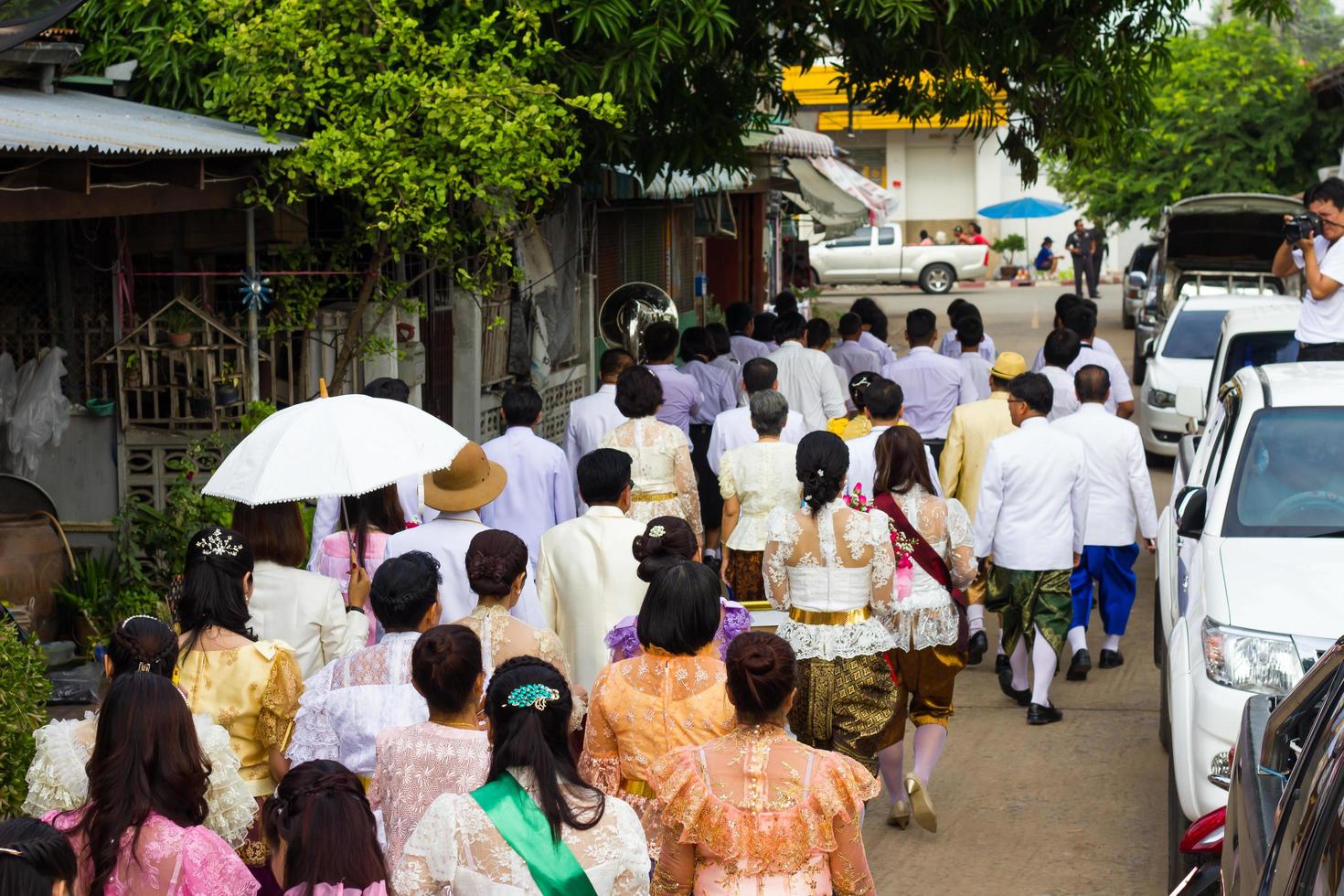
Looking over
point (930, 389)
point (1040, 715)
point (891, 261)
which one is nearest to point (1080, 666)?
point (1040, 715)

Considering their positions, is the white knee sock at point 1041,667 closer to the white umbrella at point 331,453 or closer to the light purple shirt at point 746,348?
the white umbrella at point 331,453

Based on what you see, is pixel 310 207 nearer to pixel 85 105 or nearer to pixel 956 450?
pixel 85 105

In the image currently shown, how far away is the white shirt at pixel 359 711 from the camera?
4375mm

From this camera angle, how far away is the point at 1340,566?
5.75m

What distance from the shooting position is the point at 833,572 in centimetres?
570

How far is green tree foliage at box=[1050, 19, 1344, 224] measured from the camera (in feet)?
90.4

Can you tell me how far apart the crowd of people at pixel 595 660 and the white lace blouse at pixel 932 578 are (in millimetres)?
12

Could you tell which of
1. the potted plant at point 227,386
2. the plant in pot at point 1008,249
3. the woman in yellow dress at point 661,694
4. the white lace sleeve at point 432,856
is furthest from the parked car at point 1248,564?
the plant in pot at point 1008,249

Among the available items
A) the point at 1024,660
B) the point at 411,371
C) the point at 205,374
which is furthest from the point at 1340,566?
the point at 411,371

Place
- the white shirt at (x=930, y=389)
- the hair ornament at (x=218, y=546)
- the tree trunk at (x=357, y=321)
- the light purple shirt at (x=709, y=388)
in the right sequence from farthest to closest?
the light purple shirt at (x=709, y=388)
the white shirt at (x=930, y=389)
the tree trunk at (x=357, y=321)
the hair ornament at (x=218, y=546)

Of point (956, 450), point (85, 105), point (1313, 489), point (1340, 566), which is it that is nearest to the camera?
point (1340, 566)

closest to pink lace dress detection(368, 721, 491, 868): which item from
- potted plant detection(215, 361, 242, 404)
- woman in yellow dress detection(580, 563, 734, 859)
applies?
woman in yellow dress detection(580, 563, 734, 859)

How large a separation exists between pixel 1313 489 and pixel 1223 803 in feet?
5.78

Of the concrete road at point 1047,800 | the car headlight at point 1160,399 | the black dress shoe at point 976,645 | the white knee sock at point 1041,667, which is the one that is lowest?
the concrete road at point 1047,800
